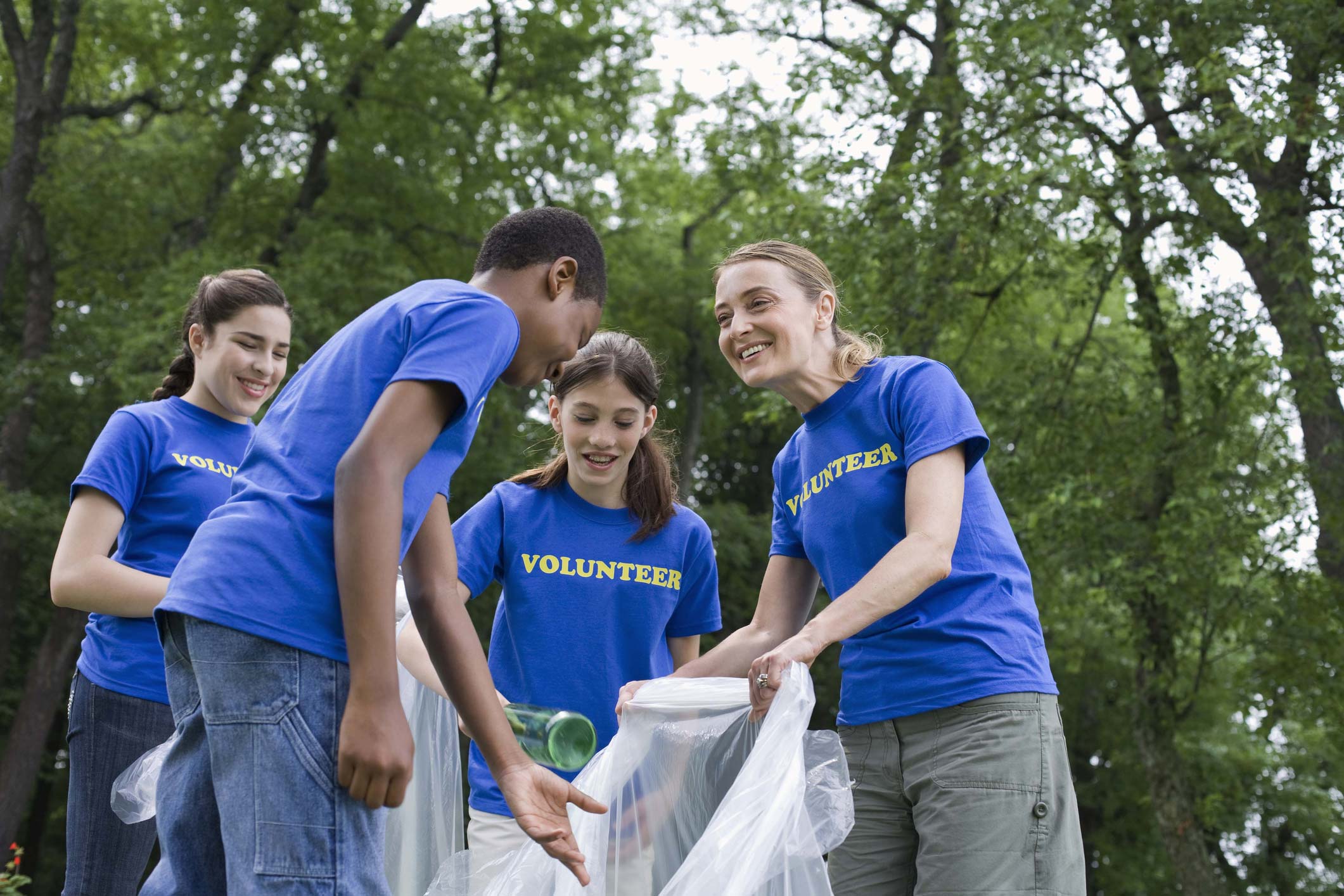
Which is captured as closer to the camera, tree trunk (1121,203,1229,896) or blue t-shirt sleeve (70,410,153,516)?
blue t-shirt sleeve (70,410,153,516)

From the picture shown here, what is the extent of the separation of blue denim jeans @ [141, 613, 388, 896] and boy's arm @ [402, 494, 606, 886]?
238mm

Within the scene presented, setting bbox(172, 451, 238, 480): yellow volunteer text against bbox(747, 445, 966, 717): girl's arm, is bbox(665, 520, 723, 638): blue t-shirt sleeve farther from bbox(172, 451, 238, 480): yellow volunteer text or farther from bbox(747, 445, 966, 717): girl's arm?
bbox(172, 451, 238, 480): yellow volunteer text

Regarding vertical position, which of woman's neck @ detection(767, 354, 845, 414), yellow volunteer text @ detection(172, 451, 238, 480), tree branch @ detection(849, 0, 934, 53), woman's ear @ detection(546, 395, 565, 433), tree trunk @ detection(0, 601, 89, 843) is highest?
tree branch @ detection(849, 0, 934, 53)

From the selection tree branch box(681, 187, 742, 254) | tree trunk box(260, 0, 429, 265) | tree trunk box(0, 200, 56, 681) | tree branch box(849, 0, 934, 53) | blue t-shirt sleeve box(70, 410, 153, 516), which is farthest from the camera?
tree branch box(681, 187, 742, 254)

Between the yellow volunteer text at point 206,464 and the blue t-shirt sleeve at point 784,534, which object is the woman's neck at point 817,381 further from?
the yellow volunteer text at point 206,464

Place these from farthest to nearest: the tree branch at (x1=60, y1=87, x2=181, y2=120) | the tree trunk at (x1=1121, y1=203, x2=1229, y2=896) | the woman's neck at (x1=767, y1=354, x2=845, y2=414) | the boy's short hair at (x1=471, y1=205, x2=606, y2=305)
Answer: the tree branch at (x1=60, y1=87, x2=181, y2=120) → the tree trunk at (x1=1121, y1=203, x2=1229, y2=896) → the woman's neck at (x1=767, y1=354, x2=845, y2=414) → the boy's short hair at (x1=471, y1=205, x2=606, y2=305)

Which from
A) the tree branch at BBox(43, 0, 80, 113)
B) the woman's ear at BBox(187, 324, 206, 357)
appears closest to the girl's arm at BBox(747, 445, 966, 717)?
the woman's ear at BBox(187, 324, 206, 357)

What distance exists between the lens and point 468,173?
45.9 ft

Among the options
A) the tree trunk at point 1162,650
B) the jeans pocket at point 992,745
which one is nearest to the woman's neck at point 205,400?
the jeans pocket at point 992,745

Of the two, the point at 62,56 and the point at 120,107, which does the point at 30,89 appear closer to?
the point at 62,56

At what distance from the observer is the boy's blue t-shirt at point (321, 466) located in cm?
166

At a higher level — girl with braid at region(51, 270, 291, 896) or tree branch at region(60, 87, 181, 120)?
tree branch at region(60, 87, 181, 120)

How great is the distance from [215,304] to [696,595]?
1.41 m

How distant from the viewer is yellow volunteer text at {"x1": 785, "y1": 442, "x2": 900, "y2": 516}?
2.44 metres
